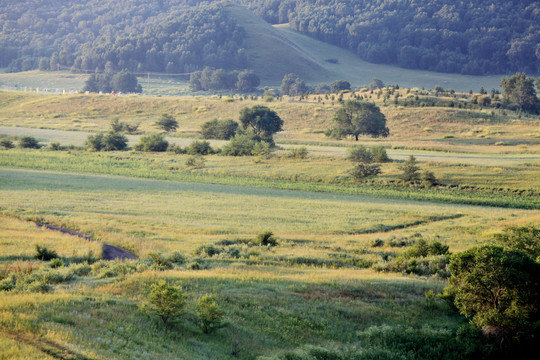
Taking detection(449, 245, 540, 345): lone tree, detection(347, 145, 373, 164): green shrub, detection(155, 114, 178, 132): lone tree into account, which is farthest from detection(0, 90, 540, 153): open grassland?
detection(449, 245, 540, 345): lone tree

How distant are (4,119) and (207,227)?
107325 mm

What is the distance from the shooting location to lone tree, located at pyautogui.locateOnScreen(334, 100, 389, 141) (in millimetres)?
90875

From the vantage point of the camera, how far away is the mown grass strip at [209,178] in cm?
4809

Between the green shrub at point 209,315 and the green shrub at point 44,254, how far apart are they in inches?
370

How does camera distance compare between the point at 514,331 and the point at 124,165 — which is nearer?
the point at 514,331

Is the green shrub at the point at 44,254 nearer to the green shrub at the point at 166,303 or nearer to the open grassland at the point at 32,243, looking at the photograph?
the open grassland at the point at 32,243

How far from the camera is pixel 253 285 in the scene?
1722cm

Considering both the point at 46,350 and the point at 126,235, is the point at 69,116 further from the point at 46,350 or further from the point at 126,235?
the point at 46,350

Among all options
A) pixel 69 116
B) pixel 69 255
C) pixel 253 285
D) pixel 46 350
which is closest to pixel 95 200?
pixel 69 255

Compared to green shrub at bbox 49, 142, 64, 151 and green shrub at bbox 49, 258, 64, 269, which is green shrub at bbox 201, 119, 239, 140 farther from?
green shrub at bbox 49, 258, 64, 269

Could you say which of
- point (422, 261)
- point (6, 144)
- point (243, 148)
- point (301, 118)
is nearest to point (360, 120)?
point (301, 118)

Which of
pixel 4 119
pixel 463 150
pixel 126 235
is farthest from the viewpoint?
pixel 4 119

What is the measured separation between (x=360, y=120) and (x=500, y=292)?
77.6 meters

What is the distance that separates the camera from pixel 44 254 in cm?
2009
